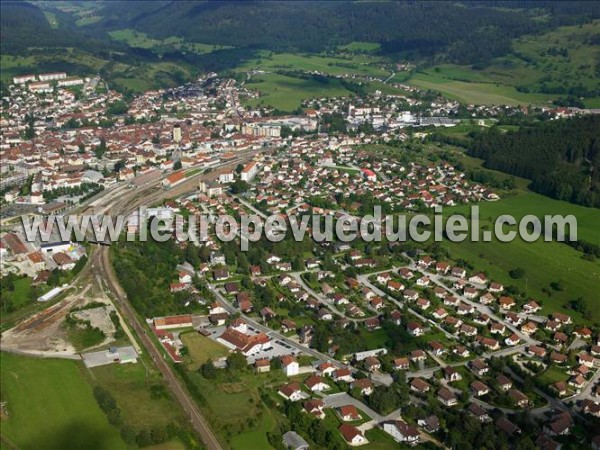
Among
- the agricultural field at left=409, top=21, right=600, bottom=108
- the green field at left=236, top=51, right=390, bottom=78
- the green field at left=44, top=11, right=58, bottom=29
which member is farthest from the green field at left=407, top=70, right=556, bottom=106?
the green field at left=44, top=11, right=58, bottom=29

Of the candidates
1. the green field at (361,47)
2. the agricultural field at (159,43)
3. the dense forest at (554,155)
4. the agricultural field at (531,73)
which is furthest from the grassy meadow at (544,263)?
the agricultural field at (159,43)

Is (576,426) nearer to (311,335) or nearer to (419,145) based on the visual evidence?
(311,335)

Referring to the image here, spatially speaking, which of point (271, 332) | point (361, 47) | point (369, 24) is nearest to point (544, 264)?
point (271, 332)

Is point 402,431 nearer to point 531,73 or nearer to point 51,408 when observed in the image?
point 51,408

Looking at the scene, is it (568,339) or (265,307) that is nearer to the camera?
(568,339)

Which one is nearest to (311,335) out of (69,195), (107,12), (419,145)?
(69,195)

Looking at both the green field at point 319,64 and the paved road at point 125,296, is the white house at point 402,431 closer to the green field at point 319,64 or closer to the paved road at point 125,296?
the paved road at point 125,296
